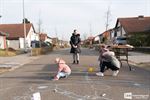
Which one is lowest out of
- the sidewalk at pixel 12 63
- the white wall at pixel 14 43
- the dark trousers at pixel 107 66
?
the sidewalk at pixel 12 63

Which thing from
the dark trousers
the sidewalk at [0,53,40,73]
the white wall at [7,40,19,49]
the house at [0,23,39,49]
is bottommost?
the sidewalk at [0,53,40,73]

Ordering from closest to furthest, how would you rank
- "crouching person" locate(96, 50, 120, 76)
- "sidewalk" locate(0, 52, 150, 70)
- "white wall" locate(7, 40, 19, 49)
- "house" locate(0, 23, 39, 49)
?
"crouching person" locate(96, 50, 120, 76) < "sidewalk" locate(0, 52, 150, 70) < "white wall" locate(7, 40, 19, 49) < "house" locate(0, 23, 39, 49)

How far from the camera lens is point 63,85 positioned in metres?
11.1

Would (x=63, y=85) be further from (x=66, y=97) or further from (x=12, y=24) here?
(x=12, y=24)

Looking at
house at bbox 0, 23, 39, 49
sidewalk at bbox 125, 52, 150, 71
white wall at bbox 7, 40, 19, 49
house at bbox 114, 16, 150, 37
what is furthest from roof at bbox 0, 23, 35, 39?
sidewalk at bbox 125, 52, 150, 71

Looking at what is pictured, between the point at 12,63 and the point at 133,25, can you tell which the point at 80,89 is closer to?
the point at 12,63

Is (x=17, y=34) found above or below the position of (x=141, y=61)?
above

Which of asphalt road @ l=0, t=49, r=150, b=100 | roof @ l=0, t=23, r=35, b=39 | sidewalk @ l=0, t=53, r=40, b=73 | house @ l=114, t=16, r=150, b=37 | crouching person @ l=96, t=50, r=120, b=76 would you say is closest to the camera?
asphalt road @ l=0, t=49, r=150, b=100

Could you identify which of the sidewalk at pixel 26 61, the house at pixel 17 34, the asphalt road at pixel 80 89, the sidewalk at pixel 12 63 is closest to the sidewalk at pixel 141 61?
the sidewalk at pixel 26 61

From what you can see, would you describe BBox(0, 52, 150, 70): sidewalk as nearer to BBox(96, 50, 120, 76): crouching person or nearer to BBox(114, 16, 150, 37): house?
BBox(96, 50, 120, 76): crouching person

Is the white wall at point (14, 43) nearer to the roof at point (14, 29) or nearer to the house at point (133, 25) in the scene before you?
the roof at point (14, 29)

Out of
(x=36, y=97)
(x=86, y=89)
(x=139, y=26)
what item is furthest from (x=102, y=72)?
(x=139, y=26)

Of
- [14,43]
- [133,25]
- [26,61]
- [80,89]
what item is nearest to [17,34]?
[14,43]

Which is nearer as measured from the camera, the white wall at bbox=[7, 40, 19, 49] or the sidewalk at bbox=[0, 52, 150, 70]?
the sidewalk at bbox=[0, 52, 150, 70]
